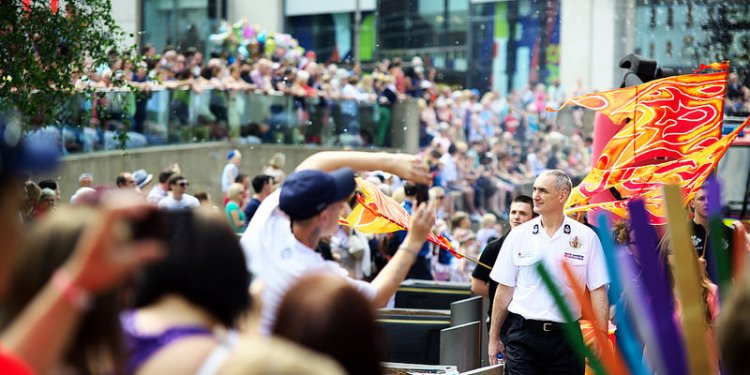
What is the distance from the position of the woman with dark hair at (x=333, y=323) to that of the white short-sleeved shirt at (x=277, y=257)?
118 cm

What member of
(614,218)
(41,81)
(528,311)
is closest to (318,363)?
(528,311)

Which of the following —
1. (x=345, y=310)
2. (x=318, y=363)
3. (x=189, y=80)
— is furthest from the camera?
(x=189, y=80)

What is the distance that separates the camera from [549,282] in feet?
10.7

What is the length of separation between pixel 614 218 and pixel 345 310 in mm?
7343

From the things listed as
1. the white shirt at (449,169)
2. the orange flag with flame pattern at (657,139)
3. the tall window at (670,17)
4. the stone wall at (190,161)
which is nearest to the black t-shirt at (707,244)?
the orange flag with flame pattern at (657,139)

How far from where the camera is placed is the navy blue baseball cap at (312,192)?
4.48 m

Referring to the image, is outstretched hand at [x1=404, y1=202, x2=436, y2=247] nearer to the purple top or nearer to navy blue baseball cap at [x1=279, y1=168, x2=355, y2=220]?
navy blue baseball cap at [x1=279, y1=168, x2=355, y2=220]

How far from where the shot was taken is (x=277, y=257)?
4.53 metres

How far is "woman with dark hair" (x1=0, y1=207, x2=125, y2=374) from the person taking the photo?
2783mm

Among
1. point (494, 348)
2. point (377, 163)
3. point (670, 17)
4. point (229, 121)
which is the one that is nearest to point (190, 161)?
point (229, 121)

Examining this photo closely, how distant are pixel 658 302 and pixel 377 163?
2006 mm

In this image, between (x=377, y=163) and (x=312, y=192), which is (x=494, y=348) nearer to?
(x=377, y=163)

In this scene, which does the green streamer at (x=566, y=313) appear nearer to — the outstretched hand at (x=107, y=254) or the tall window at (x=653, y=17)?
the outstretched hand at (x=107, y=254)

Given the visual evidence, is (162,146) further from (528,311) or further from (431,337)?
(528,311)
